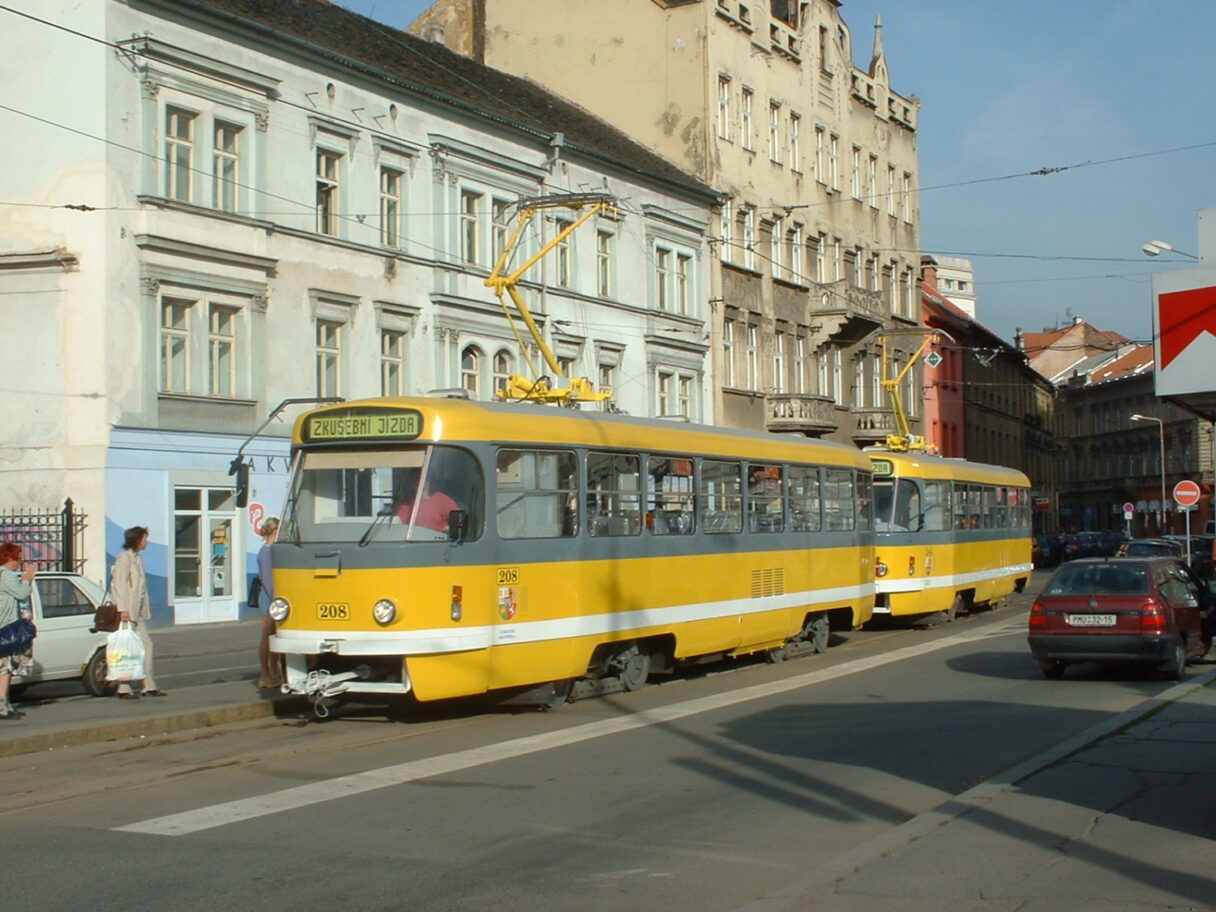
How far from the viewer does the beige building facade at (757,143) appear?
4750 cm

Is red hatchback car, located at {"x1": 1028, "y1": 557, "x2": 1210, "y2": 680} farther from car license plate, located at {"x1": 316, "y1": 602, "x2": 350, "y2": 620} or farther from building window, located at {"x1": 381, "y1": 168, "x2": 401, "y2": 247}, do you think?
building window, located at {"x1": 381, "y1": 168, "x2": 401, "y2": 247}

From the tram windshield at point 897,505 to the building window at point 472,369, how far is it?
41.0 ft

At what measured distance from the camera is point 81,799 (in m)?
10.0

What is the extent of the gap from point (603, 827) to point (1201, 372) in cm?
426

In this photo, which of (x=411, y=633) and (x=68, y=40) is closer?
(x=411, y=633)

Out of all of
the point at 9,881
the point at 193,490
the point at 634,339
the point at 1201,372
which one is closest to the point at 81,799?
the point at 9,881

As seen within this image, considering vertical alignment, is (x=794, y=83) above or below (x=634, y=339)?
above

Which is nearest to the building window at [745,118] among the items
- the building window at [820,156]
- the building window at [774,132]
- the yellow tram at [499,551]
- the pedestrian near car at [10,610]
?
the building window at [774,132]

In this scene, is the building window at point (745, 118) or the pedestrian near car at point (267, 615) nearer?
the pedestrian near car at point (267, 615)

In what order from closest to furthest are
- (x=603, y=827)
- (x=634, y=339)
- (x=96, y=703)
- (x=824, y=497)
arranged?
(x=603, y=827), (x=96, y=703), (x=824, y=497), (x=634, y=339)

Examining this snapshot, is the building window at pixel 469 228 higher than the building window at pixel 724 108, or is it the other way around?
the building window at pixel 724 108

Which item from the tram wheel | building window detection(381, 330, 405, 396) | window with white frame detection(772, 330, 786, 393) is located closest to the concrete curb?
the tram wheel

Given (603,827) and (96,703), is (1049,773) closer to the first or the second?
(603,827)

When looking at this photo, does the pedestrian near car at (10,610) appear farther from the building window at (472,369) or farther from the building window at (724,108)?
the building window at (724,108)
